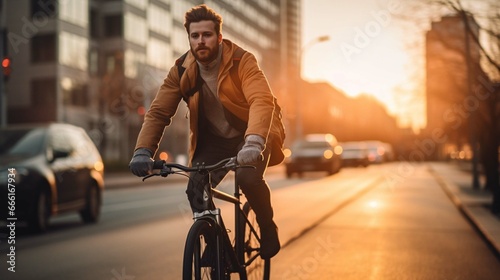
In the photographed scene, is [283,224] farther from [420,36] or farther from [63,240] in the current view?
[420,36]

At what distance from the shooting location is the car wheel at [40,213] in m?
9.77

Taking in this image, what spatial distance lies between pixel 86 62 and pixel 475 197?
3639 centimetres

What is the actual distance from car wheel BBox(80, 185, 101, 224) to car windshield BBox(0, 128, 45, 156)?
4.97 ft

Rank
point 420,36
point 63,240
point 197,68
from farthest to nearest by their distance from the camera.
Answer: point 420,36, point 63,240, point 197,68

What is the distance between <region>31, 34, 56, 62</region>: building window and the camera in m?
46.0

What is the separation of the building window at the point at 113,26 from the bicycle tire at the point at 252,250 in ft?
165

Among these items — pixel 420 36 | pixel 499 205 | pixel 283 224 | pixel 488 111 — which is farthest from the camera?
pixel 488 111

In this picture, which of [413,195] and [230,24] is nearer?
[413,195]

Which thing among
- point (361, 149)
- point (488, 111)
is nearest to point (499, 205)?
point (488, 111)

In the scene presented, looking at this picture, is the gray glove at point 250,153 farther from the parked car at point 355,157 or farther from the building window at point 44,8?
the building window at point 44,8

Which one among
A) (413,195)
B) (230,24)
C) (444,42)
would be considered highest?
(230,24)

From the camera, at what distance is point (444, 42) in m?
15.9

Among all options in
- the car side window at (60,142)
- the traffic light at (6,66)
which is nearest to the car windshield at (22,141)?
the car side window at (60,142)

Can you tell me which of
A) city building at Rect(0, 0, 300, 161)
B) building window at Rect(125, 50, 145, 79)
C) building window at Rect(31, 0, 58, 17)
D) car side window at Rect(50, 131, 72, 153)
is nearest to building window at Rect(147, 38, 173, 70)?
city building at Rect(0, 0, 300, 161)
